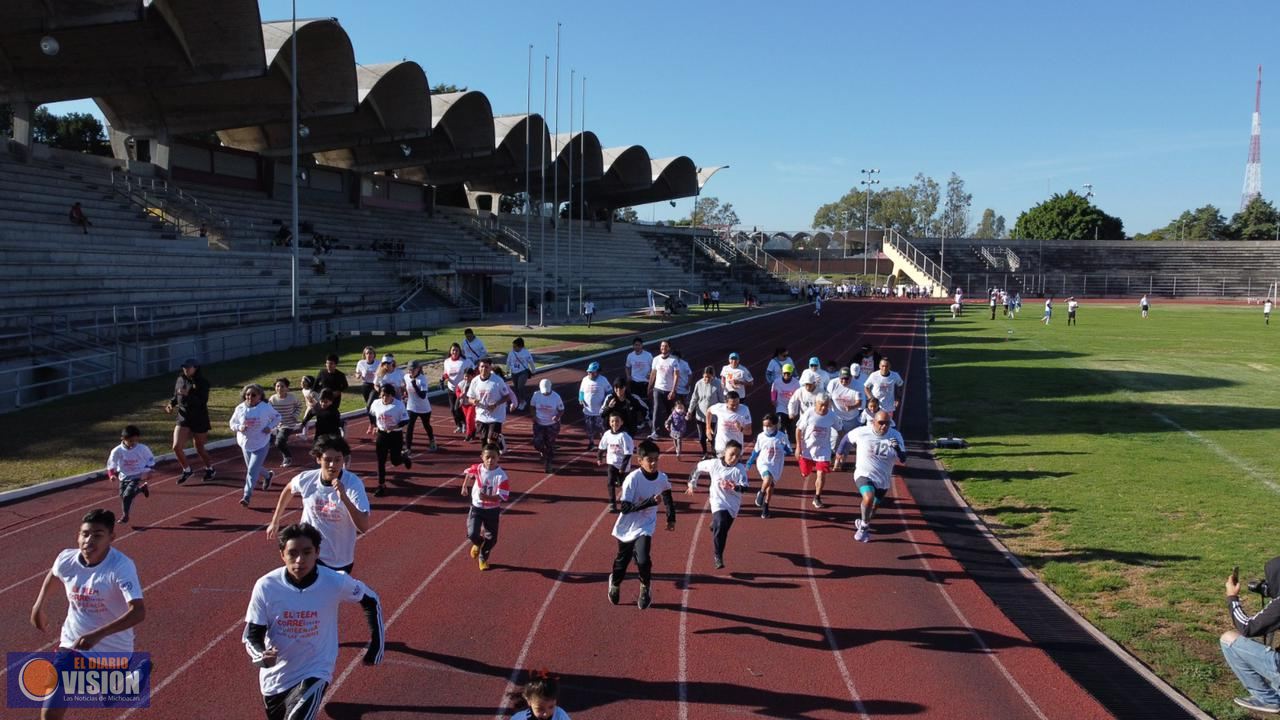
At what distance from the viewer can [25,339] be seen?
2011 centimetres

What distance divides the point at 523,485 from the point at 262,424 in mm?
3853

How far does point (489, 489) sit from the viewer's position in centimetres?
868

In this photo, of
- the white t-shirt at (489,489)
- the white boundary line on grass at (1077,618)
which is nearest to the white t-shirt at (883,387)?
the white boundary line on grass at (1077,618)

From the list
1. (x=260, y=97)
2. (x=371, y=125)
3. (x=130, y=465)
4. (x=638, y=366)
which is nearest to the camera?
(x=130, y=465)

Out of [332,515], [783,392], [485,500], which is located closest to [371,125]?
[783,392]

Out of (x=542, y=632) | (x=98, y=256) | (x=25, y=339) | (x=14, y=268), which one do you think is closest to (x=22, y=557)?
(x=542, y=632)

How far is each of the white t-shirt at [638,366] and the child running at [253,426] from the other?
6.98 m

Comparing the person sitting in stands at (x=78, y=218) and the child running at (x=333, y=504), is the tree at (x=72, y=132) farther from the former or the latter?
the child running at (x=333, y=504)

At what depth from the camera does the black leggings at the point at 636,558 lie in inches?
316

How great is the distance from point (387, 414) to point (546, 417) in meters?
2.63

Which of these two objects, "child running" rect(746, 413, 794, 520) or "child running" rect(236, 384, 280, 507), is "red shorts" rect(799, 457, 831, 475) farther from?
"child running" rect(236, 384, 280, 507)

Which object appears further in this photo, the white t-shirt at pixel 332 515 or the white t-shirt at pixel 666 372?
the white t-shirt at pixel 666 372

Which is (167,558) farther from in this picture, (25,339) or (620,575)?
(25,339)

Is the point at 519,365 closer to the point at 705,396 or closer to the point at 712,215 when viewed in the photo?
the point at 705,396
